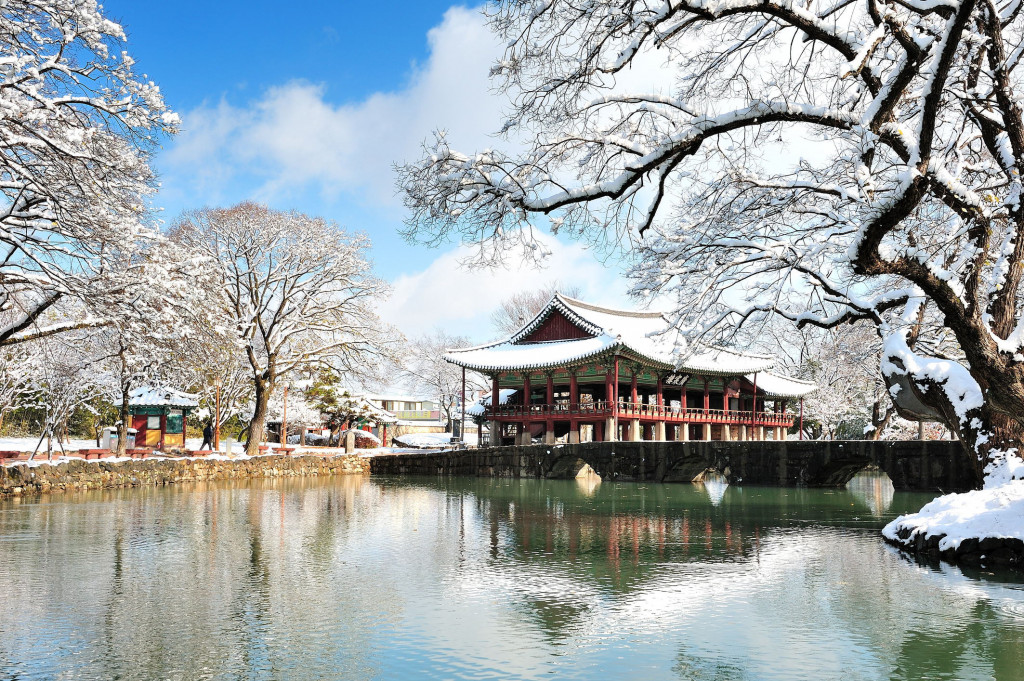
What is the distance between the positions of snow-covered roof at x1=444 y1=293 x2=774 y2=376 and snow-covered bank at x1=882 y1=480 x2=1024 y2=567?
2062 cm

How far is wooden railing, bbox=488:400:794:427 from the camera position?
34.9 meters

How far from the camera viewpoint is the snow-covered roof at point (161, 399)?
36188 millimetres

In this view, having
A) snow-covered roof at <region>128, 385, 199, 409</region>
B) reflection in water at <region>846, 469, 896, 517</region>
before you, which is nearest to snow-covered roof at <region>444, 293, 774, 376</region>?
reflection in water at <region>846, 469, 896, 517</region>

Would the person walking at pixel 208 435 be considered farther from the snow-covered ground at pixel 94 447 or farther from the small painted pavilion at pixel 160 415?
the small painted pavilion at pixel 160 415

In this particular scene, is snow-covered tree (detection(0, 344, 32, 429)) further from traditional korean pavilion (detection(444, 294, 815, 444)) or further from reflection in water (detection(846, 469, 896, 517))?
reflection in water (detection(846, 469, 896, 517))

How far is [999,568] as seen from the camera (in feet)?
34.3

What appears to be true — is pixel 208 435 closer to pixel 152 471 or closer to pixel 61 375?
pixel 61 375

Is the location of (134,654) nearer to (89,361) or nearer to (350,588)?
(350,588)

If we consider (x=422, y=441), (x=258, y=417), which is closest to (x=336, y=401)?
(x=258, y=417)

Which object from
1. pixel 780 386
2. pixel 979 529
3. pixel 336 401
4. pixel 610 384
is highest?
pixel 780 386

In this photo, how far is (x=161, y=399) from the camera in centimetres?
3669

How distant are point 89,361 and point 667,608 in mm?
23854

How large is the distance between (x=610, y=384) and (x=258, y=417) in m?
15.2

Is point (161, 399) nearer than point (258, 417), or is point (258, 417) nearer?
point (258, 417)
